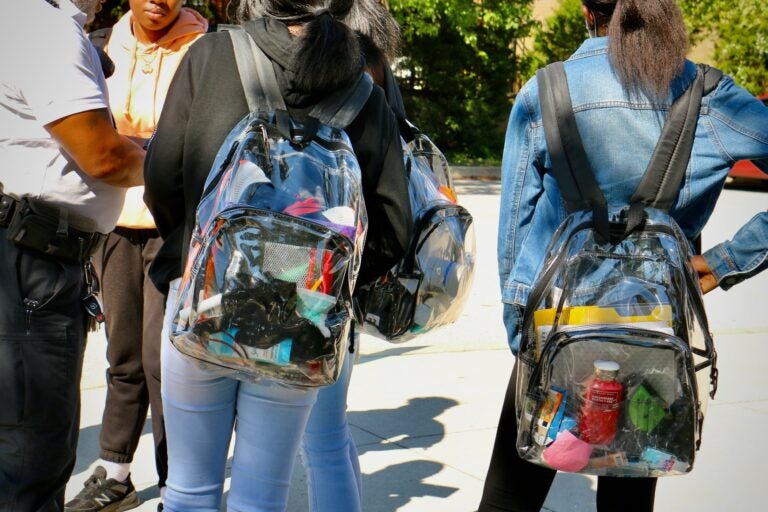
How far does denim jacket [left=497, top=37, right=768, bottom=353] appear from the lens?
2.77 m

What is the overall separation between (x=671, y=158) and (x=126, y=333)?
2.36m

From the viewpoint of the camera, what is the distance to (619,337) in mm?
2438

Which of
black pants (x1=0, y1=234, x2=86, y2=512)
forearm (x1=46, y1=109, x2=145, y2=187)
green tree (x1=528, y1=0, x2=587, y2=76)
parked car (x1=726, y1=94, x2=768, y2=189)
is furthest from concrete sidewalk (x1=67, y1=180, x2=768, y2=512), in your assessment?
green tree (x1=528, y1=0, x2=587, y2=76)

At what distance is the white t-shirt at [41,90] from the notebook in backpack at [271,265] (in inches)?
26.0

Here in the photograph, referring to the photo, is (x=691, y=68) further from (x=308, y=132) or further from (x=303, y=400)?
(x=303, y=400)

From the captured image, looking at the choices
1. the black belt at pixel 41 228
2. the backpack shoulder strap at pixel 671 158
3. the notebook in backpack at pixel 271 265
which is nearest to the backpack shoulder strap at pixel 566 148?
the backpack shoulder strap at pixel 671 158

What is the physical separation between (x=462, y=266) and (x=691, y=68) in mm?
931

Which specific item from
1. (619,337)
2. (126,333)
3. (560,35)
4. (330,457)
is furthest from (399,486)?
(560,35)

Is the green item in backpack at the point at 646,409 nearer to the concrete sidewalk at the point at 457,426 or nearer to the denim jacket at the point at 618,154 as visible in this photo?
the denim jacket at the point at 618,154

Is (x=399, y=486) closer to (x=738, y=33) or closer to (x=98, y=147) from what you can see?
(x=98, y=147)

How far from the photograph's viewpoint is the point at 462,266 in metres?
3.22

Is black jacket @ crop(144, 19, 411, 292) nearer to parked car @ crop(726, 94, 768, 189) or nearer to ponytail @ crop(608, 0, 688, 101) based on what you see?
ponytail @ crop(608, 0, 688, 101)

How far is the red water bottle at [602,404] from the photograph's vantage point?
2.44 meters

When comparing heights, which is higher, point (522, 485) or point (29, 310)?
point (29, 310)
